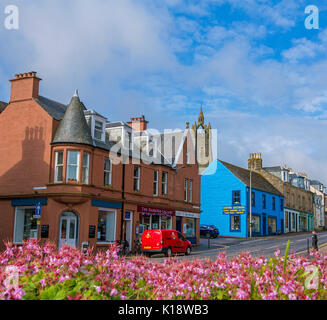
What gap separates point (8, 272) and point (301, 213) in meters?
73.4

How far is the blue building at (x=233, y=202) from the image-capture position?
169 feet

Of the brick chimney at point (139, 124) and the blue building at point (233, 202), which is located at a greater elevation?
the brick chimney at point (139, 124)

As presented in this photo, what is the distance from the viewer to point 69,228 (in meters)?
26.8

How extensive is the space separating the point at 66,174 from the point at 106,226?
525 cm

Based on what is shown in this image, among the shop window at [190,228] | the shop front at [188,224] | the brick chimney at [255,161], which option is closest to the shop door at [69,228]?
the shop front at [188,224]

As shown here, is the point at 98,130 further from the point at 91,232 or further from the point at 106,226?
the point at 91,232

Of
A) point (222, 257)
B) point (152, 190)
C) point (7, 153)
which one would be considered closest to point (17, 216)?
point (7, 153)

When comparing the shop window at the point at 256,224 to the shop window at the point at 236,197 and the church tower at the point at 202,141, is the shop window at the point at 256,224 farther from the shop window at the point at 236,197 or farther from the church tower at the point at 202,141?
the church tower at the point at 202,141

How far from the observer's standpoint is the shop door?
86.9 ft

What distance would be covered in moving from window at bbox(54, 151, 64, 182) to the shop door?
2.38 m

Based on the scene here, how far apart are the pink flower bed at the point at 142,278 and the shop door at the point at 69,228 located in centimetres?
2046
